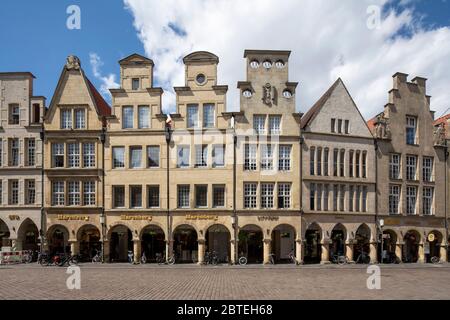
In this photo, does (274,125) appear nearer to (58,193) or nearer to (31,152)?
(58,193)

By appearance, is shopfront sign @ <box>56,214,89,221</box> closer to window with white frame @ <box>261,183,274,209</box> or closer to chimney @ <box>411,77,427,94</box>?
window with white frame @ <box>261,183,274,209</box>

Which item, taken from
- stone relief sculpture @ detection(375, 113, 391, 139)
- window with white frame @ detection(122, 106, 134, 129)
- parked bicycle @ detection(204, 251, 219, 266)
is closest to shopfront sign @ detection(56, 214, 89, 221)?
window with white frame @ detection(122, 106, 134, 129)

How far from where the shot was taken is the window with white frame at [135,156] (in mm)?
39312

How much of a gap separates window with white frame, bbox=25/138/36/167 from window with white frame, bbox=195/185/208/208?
1576cm

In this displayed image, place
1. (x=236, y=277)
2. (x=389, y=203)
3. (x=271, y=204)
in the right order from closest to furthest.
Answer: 1. (x=236, y=277)
2. (x=271, y=204)
3. (x=389, y=203)

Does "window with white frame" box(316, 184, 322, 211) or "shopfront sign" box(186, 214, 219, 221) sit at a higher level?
"window with white frame" box(316, 184, 322, 211)

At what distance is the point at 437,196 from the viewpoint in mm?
42969

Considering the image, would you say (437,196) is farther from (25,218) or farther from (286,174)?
(25,218)

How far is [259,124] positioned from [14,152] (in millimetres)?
23561

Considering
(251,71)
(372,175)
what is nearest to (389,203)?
(372,175)

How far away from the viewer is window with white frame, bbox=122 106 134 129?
3962 centimetres

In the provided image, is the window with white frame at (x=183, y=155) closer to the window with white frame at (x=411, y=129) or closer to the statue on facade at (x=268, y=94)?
the statue on facade at (x=268, y=94)

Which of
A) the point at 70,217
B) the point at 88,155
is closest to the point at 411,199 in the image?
the point at 88,155

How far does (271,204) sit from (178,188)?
8.59 meters
